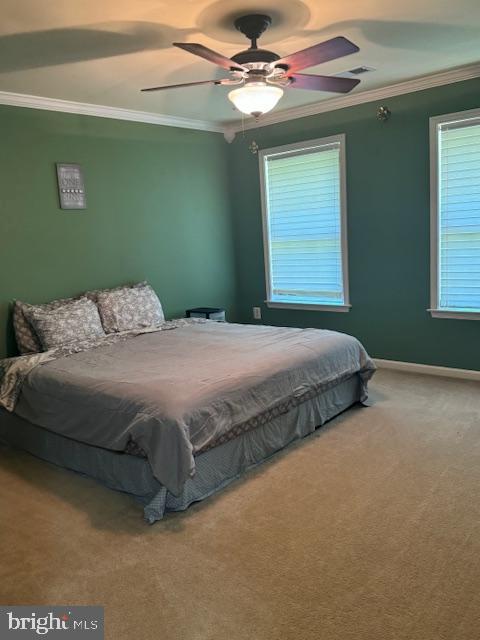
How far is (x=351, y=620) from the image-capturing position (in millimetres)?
1866

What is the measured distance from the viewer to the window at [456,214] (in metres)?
4.14

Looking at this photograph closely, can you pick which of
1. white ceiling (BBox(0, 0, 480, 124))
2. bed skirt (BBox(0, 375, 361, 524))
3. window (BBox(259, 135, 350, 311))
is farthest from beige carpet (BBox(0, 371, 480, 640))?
white ceiling (BBox(0, 0, 480, 124))

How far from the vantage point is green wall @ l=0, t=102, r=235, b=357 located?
405 centimetres

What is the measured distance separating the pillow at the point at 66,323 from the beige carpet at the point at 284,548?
929 mm

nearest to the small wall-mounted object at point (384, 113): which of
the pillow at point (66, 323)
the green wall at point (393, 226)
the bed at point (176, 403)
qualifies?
the green wall at point (393, 226)

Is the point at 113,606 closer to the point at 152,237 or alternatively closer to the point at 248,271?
the point at 152,237

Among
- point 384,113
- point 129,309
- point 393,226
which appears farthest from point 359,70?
point 129,309

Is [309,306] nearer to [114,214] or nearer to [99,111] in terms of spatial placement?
[114,214]

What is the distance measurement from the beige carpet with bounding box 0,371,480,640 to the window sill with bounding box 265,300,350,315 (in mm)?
1921

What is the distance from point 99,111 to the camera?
4.48 meters

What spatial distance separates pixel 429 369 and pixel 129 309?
269 centimetres

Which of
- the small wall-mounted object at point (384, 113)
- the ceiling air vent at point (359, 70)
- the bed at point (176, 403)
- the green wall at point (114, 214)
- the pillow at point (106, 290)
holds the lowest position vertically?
the bed at point (176, 403)

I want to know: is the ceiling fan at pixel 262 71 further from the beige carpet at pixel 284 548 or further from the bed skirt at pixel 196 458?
the beige carpet at pixel 284 548

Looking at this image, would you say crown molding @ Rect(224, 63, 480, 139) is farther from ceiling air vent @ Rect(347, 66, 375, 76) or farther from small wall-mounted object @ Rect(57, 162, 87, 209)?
small wall-mounted object @ Rect(57, 162, 87, 209)
